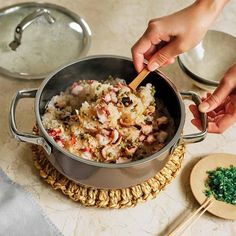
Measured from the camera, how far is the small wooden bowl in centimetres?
104

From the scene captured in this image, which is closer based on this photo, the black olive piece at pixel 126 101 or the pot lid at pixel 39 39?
the black olive piece at pixel 126 101

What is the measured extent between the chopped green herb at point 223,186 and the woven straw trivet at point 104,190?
0.27ft

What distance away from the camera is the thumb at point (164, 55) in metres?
1.07

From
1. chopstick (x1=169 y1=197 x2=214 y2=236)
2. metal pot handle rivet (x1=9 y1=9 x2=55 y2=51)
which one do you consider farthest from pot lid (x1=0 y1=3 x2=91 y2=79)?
chopstick (x1=169 y1=197 x2=214 y2=236)

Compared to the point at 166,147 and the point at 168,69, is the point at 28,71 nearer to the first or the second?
the point at 168,69

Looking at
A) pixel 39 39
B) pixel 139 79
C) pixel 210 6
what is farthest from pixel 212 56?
pixel 39 39

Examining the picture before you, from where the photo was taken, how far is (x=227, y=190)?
3.47 ft

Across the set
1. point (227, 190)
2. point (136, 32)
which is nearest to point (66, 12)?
point (136, 32)

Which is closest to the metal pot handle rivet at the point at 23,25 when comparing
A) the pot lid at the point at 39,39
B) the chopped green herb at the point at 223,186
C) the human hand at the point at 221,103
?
the pot lid at the point at 39,39

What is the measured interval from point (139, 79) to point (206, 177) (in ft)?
0.87

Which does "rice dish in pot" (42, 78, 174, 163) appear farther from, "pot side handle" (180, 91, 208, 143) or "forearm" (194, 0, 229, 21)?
"forearm" (194, 0, 229, 21)

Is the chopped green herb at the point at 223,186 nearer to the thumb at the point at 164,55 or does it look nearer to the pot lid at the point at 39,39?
the thumb at the point at 164,55

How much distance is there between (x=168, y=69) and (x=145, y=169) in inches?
18.0

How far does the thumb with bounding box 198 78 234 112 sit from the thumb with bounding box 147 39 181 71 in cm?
13
